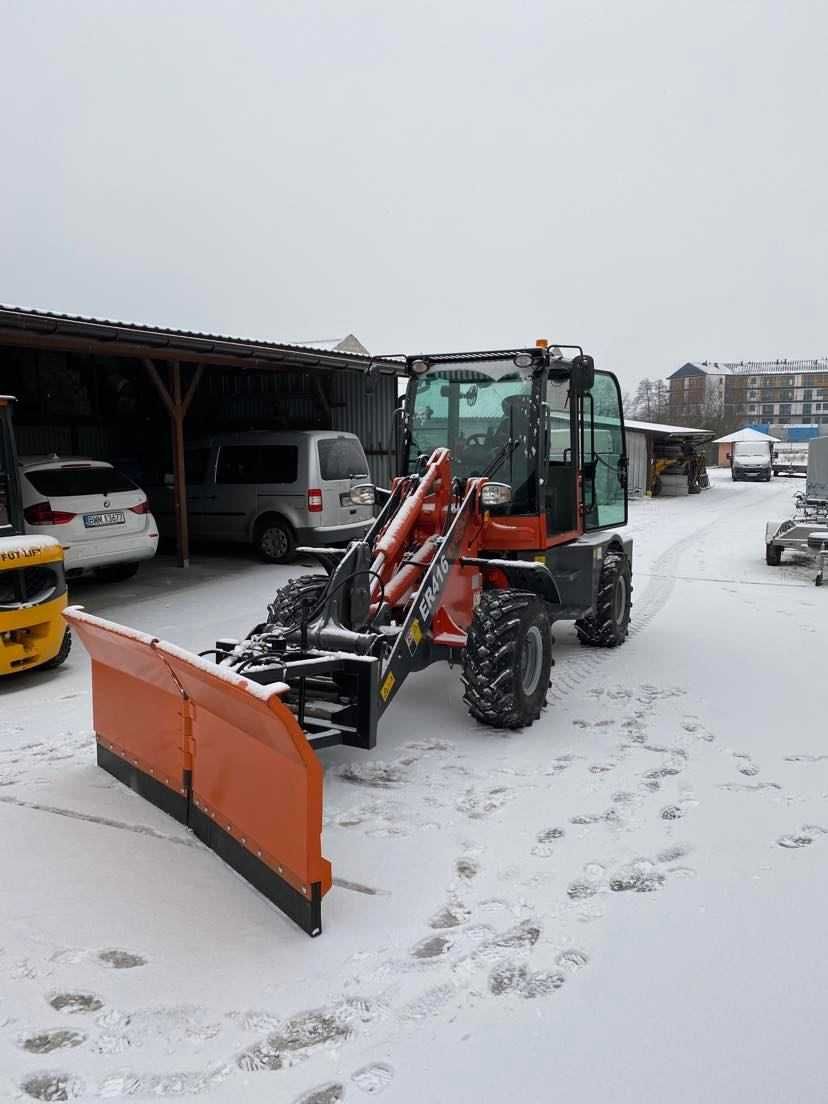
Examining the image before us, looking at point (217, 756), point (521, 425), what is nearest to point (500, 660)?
point (521, 425)

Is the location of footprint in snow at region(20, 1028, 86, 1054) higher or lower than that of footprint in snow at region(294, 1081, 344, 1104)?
higher

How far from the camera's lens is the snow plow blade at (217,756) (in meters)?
3.22

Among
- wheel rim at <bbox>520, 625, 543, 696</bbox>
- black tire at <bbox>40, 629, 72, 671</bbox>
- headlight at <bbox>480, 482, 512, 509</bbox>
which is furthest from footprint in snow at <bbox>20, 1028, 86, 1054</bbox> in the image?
black tire at <bbox>40, 629, 72, 671</bbox>

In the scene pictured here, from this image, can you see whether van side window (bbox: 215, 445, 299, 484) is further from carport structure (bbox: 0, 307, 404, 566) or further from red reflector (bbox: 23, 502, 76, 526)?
red reflector (bbox: 23, 502, 76, 526)

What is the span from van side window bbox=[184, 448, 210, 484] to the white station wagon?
8.23ft

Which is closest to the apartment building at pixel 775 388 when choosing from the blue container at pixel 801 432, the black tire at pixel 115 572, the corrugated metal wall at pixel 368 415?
the blue container at pixel 801 432

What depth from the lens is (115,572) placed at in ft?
36.1

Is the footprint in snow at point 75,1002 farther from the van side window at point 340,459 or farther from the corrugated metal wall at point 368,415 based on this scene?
the corrugated metal wall at point 368,415

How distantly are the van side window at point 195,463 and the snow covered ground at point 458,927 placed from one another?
6967 millimetres

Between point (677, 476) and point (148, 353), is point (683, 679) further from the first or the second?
point (677, 476)

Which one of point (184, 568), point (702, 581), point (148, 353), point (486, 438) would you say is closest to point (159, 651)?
point (486, 438)

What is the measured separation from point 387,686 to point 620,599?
3.60 metres

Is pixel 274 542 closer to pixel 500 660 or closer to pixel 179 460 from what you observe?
pixel 179 460

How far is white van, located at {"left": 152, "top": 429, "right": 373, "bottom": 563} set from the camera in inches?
461
